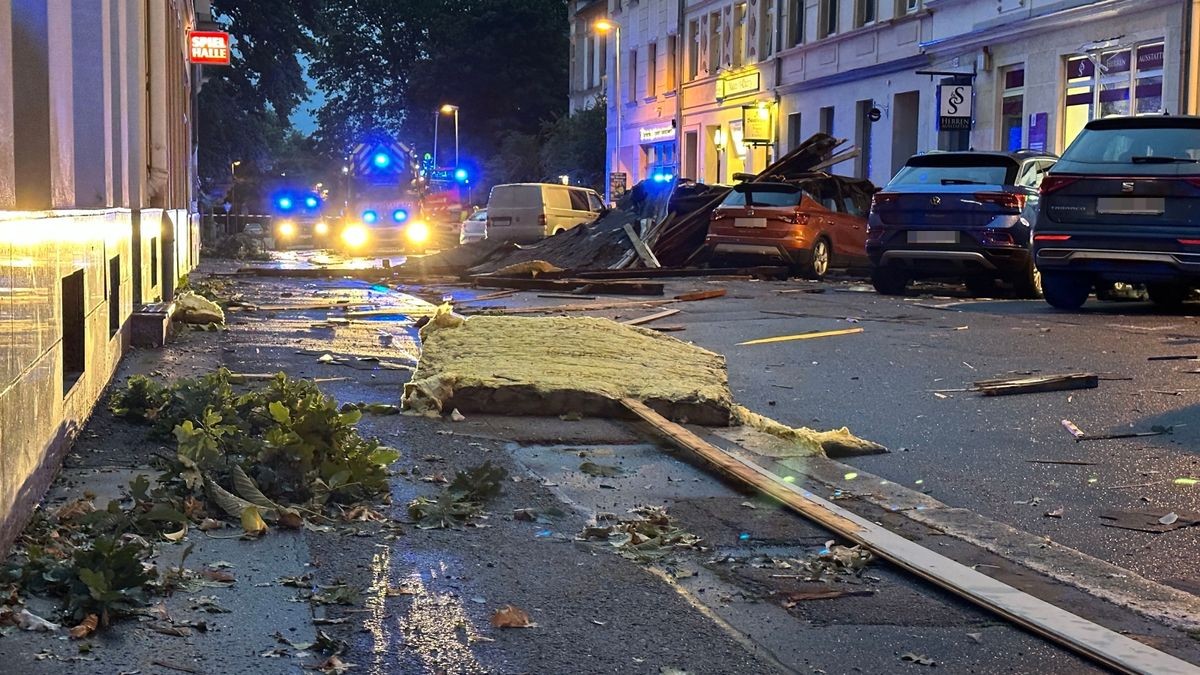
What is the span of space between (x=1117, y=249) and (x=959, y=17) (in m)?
17.7

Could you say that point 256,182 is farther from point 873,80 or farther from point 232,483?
point 232,483

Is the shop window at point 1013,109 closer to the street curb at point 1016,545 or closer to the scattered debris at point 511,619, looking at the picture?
the street curb at point 1016,545

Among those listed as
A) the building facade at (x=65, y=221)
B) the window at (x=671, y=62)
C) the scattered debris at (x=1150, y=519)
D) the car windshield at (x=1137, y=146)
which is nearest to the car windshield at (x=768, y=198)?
the car windshield at (x=1137, y=146)

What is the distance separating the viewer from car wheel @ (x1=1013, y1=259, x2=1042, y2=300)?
1736 cm

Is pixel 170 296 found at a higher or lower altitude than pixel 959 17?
lower

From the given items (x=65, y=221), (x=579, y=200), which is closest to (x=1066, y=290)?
(x=65, y=221)

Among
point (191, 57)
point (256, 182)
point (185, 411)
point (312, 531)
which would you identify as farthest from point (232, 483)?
point (256, 182)

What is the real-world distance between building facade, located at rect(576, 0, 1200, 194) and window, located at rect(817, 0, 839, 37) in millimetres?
60

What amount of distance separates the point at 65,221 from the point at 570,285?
14638mm

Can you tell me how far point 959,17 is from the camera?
30.7m

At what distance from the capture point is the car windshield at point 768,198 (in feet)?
78.0

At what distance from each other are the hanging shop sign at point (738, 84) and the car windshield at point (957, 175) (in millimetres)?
26665

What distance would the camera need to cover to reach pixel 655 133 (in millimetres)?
55344

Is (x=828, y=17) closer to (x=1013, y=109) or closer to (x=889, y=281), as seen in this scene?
(x=1013, y=109)
